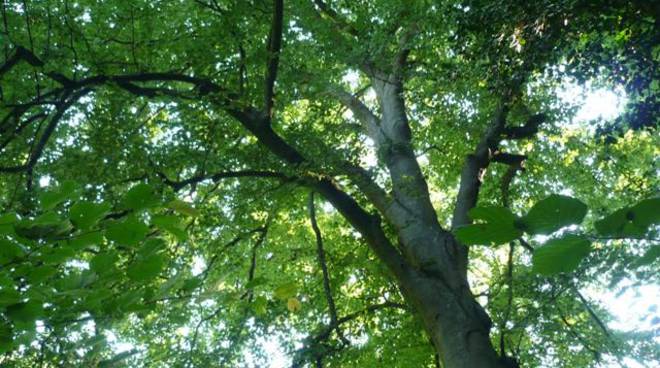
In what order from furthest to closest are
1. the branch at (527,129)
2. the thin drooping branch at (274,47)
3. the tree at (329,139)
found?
the branch at (527,129), the thin drooping branch at (274,47), the tree at (329,139)

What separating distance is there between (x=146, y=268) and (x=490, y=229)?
0.70 meters

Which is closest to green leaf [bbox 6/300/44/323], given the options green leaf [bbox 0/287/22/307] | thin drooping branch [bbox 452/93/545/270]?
green leaf [bbox 0/287/22/307]

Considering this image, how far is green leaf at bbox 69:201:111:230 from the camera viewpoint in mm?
960

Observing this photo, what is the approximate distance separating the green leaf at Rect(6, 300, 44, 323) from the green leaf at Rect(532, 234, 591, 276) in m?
0.91

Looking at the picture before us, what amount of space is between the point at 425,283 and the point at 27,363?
3081 mm

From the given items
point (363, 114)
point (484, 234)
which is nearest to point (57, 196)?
point (484, 234)

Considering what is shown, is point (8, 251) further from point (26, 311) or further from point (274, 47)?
point (274, 47)

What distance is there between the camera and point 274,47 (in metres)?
4.89

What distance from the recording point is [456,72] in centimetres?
381

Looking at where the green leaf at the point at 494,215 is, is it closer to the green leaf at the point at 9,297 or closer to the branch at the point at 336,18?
the green leaf at the point at 9,297

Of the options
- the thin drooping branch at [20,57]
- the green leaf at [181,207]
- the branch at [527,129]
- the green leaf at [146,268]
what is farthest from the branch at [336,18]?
the green leaf at [146,268]

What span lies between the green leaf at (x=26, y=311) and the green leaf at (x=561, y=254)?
0.91 metres

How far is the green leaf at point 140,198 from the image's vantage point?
1.02m

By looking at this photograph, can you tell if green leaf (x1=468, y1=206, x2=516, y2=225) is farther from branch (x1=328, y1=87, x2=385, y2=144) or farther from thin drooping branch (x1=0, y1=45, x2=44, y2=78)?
branch (x1=328, y1=87, x2=385, y2=144)
